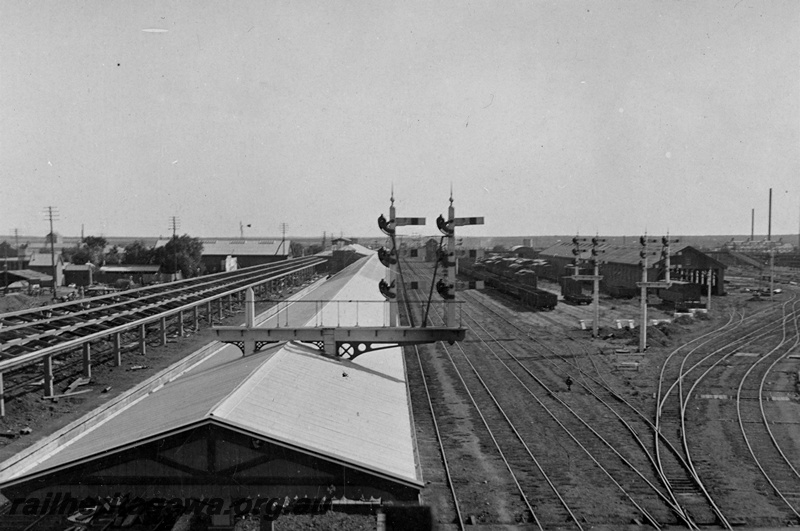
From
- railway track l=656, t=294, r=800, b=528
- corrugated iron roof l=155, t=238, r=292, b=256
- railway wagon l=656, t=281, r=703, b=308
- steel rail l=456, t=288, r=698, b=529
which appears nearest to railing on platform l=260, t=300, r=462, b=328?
steel rail l=456, t=288, r=698, b=529

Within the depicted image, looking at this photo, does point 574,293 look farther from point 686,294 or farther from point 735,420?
point 735,420

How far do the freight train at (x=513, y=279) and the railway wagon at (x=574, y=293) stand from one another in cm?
300

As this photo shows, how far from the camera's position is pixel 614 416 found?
63.2ft

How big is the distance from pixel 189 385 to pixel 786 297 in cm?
6220

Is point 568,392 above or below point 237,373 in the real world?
below

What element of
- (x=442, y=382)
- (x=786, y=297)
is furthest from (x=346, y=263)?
(x=442, y=382)

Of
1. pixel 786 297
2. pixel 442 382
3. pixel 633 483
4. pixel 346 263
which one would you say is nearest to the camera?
pixel 633 483

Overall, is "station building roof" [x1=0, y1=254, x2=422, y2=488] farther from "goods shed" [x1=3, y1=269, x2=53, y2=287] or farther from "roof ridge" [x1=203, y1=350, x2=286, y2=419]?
"goods shed" [x1=3, y1=269, x2=53, y2=287]

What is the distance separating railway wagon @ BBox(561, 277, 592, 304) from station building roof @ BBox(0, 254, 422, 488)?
38.3 metres

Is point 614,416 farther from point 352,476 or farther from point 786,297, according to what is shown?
point 786,297

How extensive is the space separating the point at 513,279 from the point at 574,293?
27.9 ft

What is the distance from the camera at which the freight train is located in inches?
1868

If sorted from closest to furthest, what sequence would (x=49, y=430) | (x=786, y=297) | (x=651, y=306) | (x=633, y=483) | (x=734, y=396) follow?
(x=633, y=483) < (x=49, y=430) < (x=734, y=396) < (x=651, y=306) < (x=786, y=297)

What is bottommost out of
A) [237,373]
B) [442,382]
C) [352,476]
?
[442,382]
